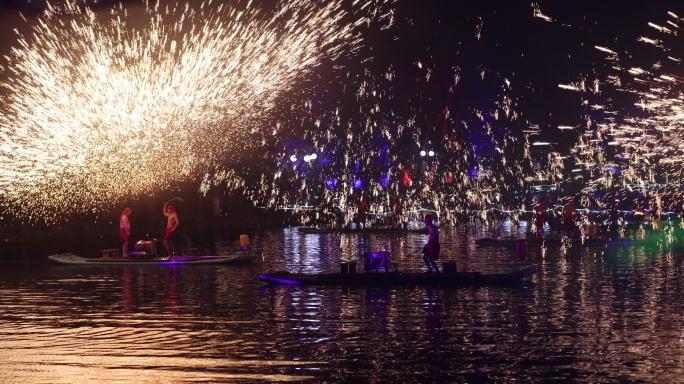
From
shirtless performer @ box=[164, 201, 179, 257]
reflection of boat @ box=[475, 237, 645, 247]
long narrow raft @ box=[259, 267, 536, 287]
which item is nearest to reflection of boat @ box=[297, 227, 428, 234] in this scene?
reflection of boat @ box=[475, 237, 645, 247]

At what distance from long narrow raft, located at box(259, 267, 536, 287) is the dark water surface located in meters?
0.53

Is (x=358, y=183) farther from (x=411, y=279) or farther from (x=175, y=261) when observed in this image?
(x=411, y=279)

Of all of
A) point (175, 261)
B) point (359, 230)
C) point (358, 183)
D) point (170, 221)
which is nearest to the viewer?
point (170, 221)

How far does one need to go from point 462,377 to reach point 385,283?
10737 millimetres

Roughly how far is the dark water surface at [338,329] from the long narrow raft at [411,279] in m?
0.53

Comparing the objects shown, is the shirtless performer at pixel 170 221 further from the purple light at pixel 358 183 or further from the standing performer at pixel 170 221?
the purple light at pixel 358 183

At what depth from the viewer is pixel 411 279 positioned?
73.0 ft

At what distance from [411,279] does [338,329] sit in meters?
6.61

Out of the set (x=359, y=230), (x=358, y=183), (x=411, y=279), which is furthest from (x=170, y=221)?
(x=358, y=183)

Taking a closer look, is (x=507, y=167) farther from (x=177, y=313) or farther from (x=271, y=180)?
(x=177, y=313)

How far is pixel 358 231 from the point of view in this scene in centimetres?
5309

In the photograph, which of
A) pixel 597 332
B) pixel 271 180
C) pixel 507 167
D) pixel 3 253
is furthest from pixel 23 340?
pixel 507 167

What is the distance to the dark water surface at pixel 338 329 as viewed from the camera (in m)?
12.2

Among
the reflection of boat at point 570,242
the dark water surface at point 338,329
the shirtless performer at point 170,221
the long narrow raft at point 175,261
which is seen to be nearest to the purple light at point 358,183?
the reflection of boat at point 570,242
